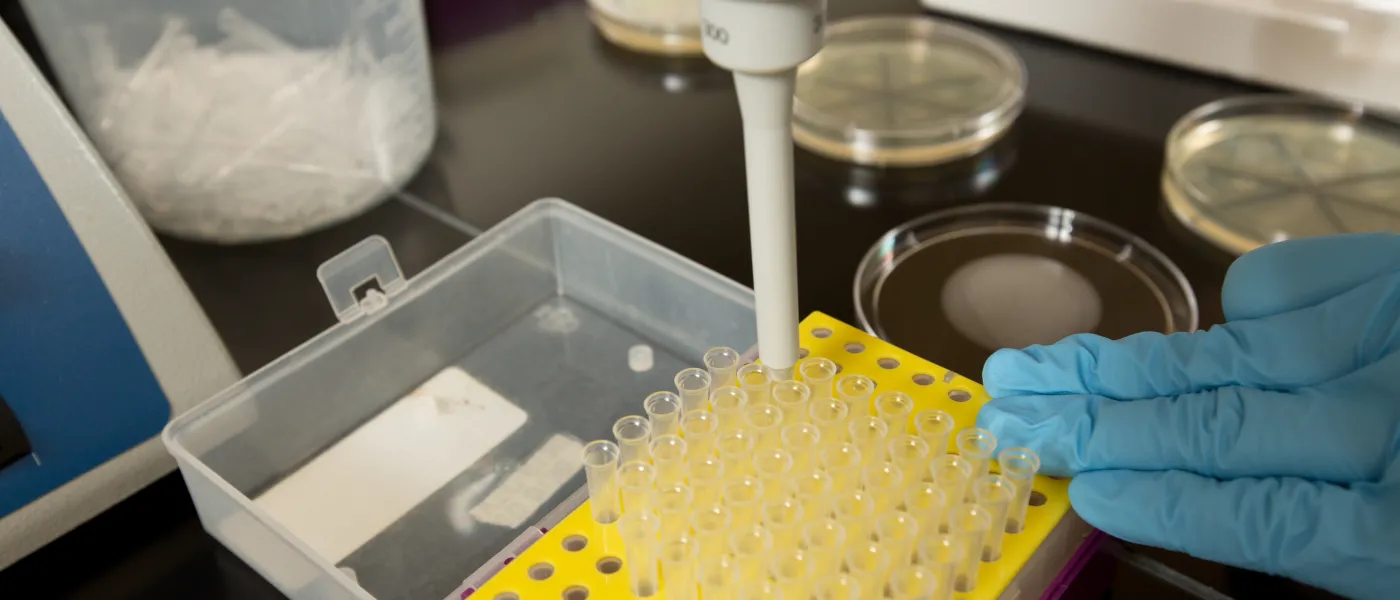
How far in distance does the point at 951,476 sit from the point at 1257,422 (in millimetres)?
217

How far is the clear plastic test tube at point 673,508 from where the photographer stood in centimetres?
68

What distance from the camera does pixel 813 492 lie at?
707mm

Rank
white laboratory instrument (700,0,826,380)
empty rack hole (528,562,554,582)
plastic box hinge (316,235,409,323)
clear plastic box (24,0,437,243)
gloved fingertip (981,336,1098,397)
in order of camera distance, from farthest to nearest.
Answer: clear plastic box (24,0,437,243) → plastic box hinge (316,235,409,323) → gloved fingertip (981,336,1098,397) → empty rack hole (528,562,554,582) → white laboratory instrument (700,0,826,380)

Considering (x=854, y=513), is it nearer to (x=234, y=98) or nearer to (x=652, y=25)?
(x=234, y=98)

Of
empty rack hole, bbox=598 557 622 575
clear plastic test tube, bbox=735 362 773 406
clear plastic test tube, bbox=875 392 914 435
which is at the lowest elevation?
empty rack hole, bbox=598 557 622 575

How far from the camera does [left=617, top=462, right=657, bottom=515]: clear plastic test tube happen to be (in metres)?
0.70

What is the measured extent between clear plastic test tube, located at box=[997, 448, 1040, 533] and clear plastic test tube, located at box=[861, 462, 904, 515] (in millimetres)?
69

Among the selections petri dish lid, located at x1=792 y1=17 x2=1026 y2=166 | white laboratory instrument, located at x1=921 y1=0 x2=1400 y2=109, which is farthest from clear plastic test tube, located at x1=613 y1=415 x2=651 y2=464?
white laboratory instrument, located at x1=921 y1=0 x2=1400 y2=109

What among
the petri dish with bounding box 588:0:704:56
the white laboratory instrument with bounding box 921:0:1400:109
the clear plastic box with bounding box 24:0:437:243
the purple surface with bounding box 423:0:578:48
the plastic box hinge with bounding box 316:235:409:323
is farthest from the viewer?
the purple surface with bounding box 423:0:578:48

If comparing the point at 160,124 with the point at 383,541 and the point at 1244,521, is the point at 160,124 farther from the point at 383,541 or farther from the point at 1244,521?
the point at 1244,521

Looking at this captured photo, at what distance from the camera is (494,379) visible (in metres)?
1.02

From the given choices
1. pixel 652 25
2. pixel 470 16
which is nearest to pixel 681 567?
pixel 652 25

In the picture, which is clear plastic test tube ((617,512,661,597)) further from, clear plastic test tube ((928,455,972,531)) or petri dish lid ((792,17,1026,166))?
petri dish lid ((792,17,1026,166))

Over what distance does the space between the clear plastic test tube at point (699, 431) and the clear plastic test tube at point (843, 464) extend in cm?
8
